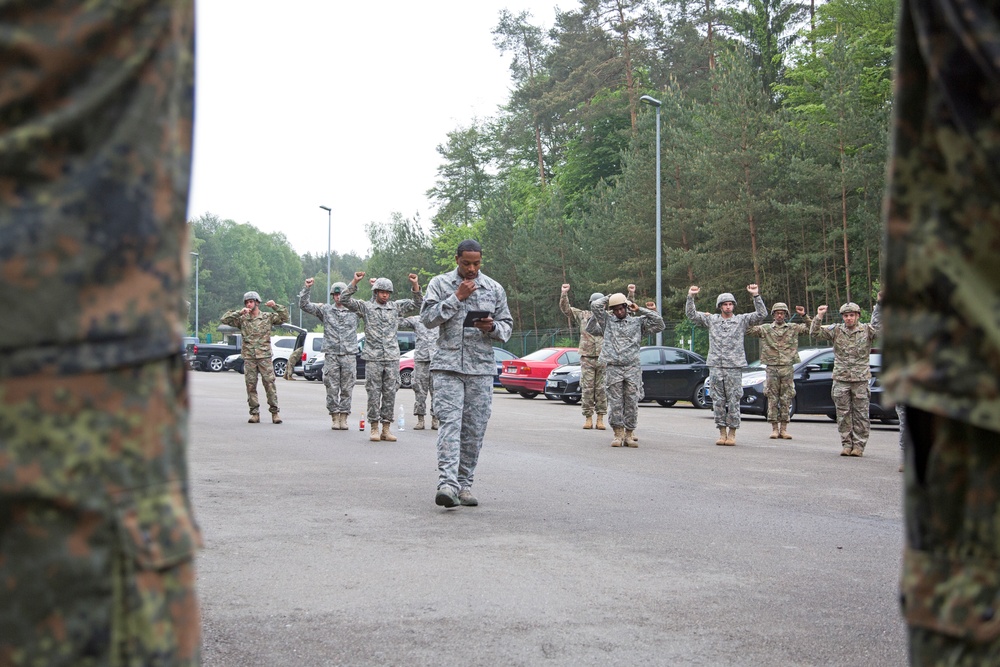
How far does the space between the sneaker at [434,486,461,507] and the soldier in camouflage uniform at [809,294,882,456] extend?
23.2 ft

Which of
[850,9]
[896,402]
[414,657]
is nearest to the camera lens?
[896,402]

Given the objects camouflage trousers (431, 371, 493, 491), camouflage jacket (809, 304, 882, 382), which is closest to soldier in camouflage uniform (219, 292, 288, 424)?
camouflage jacket (809, 304, 882, 382)

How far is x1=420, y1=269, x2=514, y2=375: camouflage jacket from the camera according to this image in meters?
8.45

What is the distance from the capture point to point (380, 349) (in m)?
15.9

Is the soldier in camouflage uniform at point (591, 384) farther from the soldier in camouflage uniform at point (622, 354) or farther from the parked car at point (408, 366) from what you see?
the parked car at point (408, 366)

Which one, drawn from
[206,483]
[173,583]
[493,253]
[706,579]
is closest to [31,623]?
[173,583]

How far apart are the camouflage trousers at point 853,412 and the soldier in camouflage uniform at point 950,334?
1233 cm

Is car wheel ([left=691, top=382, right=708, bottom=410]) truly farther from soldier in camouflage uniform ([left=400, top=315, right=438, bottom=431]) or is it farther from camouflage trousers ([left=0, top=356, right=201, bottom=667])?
camouflage trousers ([left=0, top=356, right=201, bottom=667])

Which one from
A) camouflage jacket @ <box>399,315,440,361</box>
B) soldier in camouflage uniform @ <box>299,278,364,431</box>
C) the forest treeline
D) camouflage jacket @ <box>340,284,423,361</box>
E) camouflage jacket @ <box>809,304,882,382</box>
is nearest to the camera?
camouflage jacket @ <box>809,304,882,382</box>

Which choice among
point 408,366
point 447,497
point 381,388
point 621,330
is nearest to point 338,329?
point 381,388

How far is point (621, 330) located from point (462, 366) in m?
7.06

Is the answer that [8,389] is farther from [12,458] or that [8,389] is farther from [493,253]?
[493,253]

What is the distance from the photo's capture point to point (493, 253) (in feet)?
185

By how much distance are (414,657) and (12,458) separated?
110 inches
